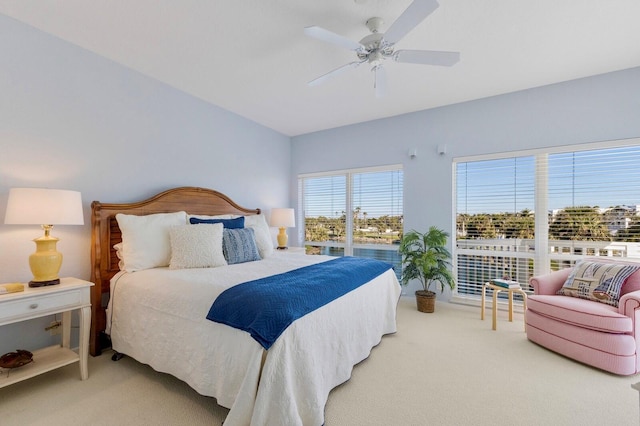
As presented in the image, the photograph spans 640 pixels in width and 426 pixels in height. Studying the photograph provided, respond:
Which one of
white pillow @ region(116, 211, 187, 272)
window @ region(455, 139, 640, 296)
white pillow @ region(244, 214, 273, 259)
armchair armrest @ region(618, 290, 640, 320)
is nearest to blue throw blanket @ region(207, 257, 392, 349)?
white pillow @ region(244, 214, 273, 259)

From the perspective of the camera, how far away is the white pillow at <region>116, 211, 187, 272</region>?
2602 millimetres

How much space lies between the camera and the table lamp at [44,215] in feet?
6.75

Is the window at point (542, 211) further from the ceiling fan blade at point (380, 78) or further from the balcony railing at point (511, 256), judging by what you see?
the ceiling fan blade at point (380, 78)

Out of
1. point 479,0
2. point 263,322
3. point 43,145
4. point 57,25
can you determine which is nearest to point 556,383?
point 263,322

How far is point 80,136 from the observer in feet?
8.89

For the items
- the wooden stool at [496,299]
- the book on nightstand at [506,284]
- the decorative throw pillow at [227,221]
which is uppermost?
the decorative throw pillow at [227,221]

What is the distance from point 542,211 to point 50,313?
4905 millimetres

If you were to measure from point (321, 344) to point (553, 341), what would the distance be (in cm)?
224

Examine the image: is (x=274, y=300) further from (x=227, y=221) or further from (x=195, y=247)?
(x=227, y=221)

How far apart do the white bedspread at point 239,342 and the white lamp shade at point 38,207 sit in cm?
68

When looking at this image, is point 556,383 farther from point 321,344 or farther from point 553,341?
point 321,344

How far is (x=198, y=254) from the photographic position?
266cm

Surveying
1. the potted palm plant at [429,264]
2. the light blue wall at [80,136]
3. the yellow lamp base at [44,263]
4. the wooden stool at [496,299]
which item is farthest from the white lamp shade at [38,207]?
the wooden stool at [496,299]

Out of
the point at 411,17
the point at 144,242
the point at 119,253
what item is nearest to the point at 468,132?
the point at 411,17
